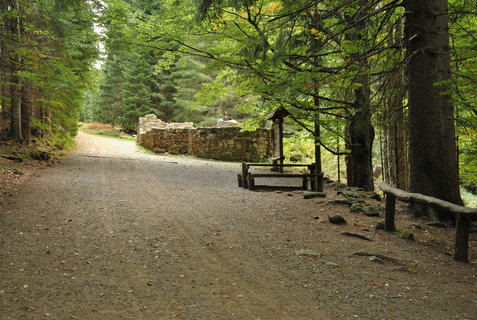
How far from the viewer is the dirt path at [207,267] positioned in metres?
3.04

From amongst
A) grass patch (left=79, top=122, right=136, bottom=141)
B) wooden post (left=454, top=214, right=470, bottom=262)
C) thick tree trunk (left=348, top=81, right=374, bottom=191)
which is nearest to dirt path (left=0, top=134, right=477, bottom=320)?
wooden post (left=454, top=214, right=470, bottom=262)

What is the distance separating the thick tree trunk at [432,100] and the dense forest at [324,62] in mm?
17

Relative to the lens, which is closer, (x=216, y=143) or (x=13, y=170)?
(x=13, y=170)

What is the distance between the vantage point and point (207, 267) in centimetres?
394

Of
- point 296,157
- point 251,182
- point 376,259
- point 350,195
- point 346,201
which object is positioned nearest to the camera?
point 376,259

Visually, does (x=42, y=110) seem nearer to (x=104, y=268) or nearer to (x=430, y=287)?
(x=104, y=268)

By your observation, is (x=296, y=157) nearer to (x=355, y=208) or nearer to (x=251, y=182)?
(x=251, y=182)

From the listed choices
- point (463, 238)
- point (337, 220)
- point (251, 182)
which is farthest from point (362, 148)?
point (463, 238)

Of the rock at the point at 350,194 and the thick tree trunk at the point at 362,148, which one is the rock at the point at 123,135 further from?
the rock at the point at 350,194

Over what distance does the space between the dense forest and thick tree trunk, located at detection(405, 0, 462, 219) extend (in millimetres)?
17

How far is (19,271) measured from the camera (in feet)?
12.0

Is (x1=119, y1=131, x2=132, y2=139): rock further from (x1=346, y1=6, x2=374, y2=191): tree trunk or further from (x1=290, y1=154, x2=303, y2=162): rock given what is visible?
(x1=346, y1=6, x2=374, y2=191): tree trunk

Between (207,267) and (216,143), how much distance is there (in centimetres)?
1558

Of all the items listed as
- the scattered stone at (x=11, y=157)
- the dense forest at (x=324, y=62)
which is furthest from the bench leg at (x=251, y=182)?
the scattered stone at (x=11, y=157)
